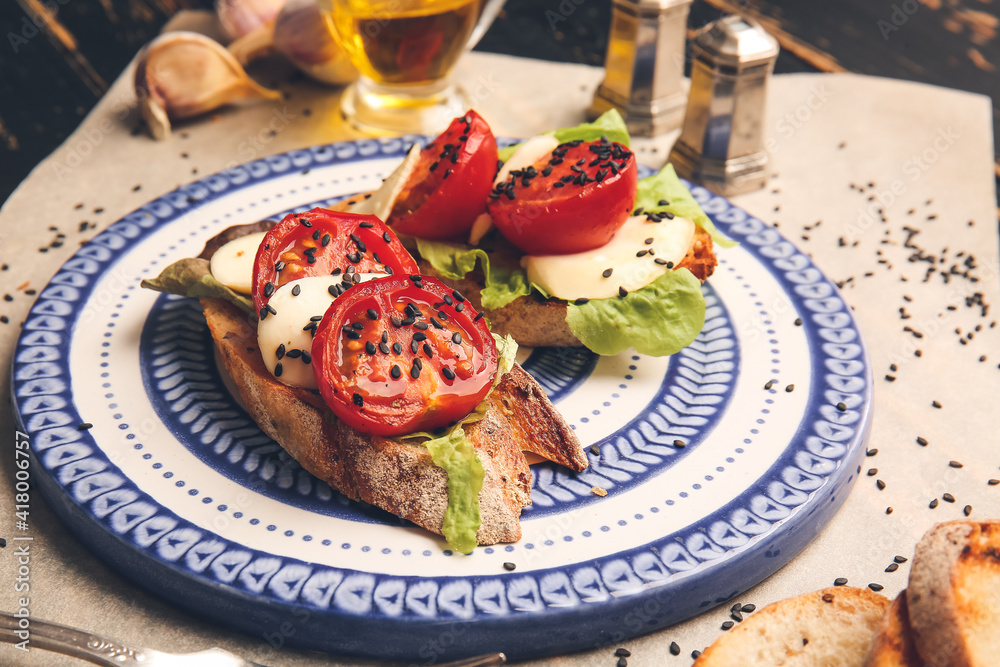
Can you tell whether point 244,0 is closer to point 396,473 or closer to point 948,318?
point 396,473

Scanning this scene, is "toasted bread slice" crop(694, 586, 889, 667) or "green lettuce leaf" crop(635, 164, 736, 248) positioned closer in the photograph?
"toasted bread slice" crop(694, 586, 889, 667)

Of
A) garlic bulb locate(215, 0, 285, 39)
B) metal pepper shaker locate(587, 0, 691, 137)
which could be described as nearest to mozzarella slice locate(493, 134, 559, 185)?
metal pepper shaker locate(587, 0, 691, 137)

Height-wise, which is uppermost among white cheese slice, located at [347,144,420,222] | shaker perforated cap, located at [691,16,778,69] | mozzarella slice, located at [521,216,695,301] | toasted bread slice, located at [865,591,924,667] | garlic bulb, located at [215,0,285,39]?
white cheese slice, located at [347,144,420,222]

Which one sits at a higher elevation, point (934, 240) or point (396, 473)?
point (396, 473)

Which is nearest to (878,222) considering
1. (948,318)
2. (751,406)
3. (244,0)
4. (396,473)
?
(948,318)

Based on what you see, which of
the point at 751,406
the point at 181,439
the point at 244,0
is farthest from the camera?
the point at 244,0

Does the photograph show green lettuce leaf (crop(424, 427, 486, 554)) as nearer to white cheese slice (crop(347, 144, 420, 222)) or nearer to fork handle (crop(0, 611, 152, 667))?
fork handle (crop(0, 611, 152, 667))

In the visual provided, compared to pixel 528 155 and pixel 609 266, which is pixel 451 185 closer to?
pixel 528 155
